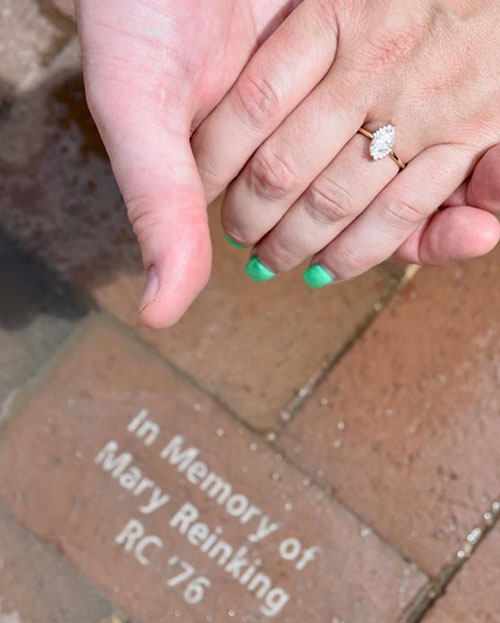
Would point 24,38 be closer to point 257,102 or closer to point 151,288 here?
point 257,102

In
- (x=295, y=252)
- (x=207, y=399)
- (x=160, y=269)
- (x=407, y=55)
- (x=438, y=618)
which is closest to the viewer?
(x=160, y=269)

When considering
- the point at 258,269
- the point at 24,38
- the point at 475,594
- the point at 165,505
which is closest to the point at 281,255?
the point at 258,269

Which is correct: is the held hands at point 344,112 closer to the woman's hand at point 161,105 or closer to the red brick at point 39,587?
the woman's hand at point 161,105

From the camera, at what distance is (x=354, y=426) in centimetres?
202

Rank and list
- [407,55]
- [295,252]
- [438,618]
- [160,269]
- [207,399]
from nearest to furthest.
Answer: [160,269] < [407,55] < [295,252] < [438,618] < [207,399]

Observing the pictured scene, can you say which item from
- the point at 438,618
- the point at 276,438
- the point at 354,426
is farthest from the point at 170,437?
the point at 438,618

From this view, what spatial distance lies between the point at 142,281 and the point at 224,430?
469mm

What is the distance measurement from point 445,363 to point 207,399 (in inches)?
25.2

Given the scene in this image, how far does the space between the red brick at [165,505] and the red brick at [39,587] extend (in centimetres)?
3

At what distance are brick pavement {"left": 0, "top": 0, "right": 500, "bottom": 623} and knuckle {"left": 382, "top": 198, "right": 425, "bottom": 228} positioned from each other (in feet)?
1.65

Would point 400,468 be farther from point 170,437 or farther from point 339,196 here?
point 339,196

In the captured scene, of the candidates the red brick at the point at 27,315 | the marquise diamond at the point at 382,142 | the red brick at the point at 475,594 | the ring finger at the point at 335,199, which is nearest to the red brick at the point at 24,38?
the red brick at the point at 27,315

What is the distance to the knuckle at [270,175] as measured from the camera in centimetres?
155

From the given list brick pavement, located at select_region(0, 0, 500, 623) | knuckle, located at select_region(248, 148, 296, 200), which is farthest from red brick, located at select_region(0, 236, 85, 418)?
knuckle, located at select_region(248, 148, 296, 200)
